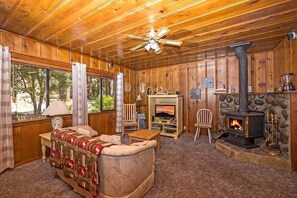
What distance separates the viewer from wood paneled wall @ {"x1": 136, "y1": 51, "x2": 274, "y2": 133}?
3.98 metres

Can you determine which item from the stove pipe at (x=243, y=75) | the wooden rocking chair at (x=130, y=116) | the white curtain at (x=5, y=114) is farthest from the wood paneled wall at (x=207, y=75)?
the white curtain at (x=5, y=114)

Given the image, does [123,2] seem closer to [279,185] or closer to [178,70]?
[279,185]

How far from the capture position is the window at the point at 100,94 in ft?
14.7

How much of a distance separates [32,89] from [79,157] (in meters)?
2.29

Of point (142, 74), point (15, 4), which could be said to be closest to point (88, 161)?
point (15, 4)

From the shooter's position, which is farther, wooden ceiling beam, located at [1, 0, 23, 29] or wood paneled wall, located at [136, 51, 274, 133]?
wood paneled wall, located at [136, 51, 274, 133]

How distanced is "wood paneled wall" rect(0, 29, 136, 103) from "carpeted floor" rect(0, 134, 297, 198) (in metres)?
2.01

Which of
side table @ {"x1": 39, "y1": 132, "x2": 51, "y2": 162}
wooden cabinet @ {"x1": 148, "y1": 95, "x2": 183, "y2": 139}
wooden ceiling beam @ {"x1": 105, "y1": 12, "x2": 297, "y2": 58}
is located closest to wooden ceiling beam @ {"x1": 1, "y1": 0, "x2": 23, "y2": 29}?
side table @ {"x1": 39, "y1": 132, "x2": 51, "y2": 162}

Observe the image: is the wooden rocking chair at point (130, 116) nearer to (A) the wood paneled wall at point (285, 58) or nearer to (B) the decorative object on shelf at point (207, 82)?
(B) the decorative object on shelf at point (207, 82)

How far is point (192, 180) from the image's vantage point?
2.31 m

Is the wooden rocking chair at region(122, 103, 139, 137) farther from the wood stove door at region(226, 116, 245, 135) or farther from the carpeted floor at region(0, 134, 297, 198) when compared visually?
the wood stove door at region(226, 116, 245, 135)

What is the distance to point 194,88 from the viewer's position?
4.97 meters

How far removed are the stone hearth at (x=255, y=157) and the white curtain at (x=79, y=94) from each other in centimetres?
339

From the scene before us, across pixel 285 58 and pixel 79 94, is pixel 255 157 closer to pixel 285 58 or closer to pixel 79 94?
pixel 285 58
